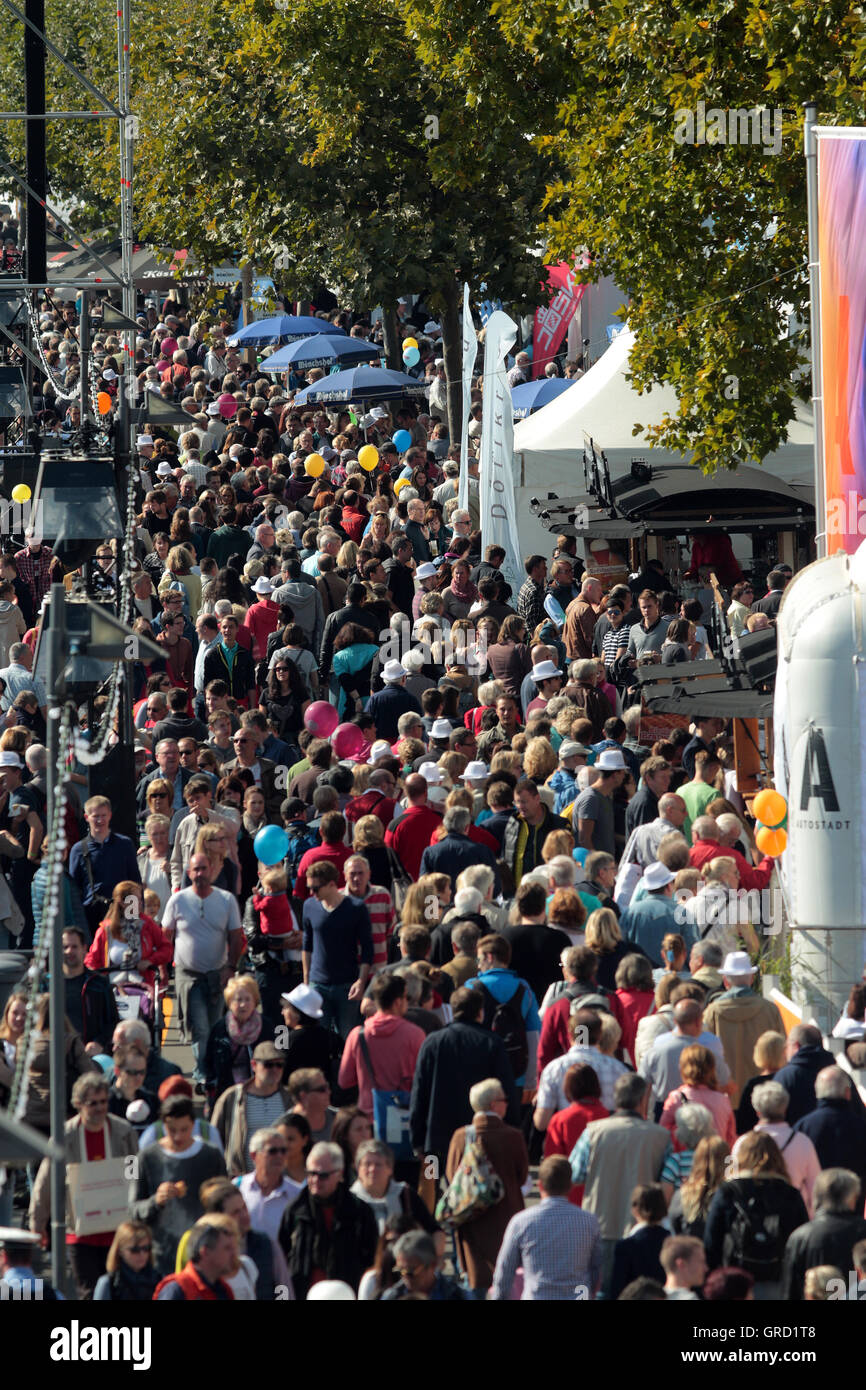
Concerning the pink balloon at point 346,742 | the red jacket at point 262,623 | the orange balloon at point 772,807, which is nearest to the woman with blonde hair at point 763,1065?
the orange balloon at point 772,807

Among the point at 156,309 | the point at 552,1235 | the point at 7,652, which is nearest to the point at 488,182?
the point at 7,652

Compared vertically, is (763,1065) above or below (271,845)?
below

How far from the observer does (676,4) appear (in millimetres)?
18109

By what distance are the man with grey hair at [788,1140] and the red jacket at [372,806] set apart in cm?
480

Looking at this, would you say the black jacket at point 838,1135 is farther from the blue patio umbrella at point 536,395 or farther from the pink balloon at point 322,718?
the blue patio umbrella at point 536,395

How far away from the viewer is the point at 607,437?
23828 millimetres

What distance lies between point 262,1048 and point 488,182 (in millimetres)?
21283

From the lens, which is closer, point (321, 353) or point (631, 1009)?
point (631, 1009)

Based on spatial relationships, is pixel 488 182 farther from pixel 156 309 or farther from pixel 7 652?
pixel 156 309

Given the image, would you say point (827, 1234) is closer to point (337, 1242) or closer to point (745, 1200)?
point (745, 1200)

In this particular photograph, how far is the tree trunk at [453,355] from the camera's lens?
99.9 feet

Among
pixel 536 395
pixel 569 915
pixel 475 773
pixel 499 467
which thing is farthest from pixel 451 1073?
pixel 536 395

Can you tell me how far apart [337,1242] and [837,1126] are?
1.96 meters

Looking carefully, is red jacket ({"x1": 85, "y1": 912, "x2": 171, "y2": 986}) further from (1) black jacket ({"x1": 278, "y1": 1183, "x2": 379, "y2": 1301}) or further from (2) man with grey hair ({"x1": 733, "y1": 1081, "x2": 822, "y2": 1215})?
(2) man with grey hair ({"x1": 733, "y1": 1081, "x2": 822, "y2": 1215})
